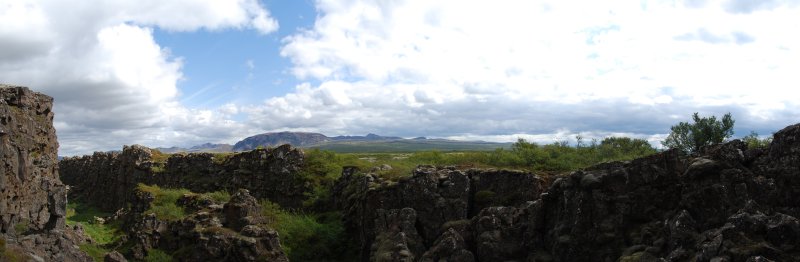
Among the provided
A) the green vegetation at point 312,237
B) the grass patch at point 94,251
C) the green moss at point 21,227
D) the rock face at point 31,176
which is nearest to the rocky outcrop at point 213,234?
the grass patch at point 94,251

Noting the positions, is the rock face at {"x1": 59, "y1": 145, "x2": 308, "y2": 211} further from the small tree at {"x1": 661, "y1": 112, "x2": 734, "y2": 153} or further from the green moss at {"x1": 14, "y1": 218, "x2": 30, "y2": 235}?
the small tree at {"x1": 661, "y1": 112, "x2": 734, "y2": 153}

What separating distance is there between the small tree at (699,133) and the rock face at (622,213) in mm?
33656

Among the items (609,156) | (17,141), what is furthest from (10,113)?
(609,156)

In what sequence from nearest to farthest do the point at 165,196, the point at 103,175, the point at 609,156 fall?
the point at 609,156
the point at 165,196
the point at 103,175

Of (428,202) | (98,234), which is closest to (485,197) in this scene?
(428,202)

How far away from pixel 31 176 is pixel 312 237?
2250cm

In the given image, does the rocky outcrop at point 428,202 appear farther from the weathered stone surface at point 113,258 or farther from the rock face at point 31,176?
the rock face at point 31,176

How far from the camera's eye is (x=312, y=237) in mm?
41719

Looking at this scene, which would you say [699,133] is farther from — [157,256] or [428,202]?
[157,256]

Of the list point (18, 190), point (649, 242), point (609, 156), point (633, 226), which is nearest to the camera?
point (649, 242)

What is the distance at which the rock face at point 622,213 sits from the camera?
1853 centimetres

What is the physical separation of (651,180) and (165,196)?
41212 millimetres

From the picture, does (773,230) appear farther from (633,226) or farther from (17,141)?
(17,141)

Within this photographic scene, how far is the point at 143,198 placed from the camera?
164ft
